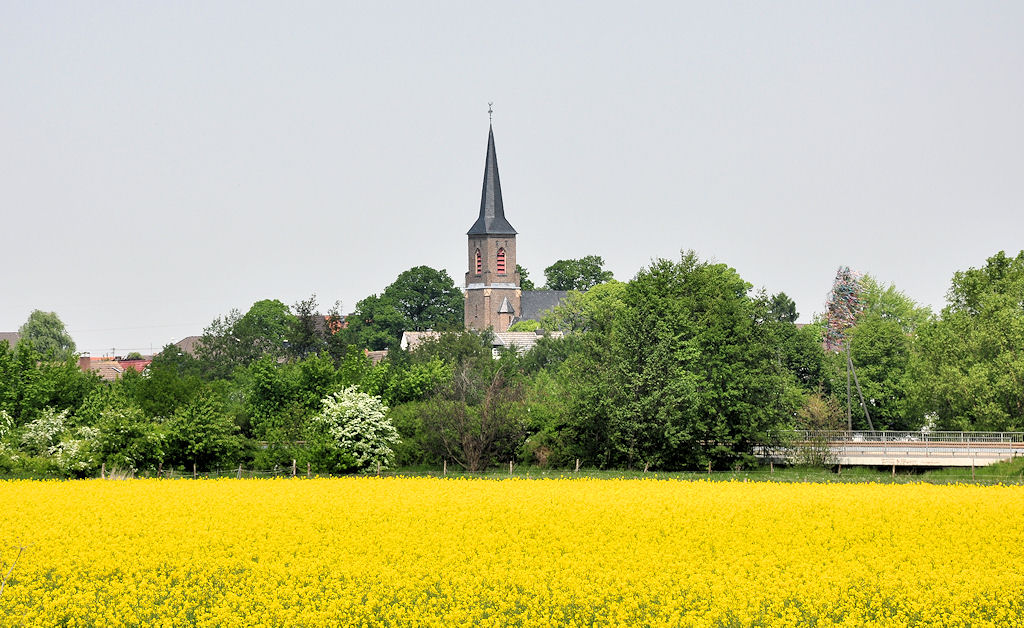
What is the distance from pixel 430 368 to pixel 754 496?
3724 centimetres


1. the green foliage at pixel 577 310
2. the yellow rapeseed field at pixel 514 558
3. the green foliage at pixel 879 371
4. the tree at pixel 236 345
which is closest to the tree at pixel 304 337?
the tree at pixel 236 345

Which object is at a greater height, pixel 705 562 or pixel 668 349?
pixel 668 349

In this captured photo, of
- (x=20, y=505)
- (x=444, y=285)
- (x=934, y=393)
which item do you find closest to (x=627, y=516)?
(x=20, y=505)

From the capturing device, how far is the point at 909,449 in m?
57.6

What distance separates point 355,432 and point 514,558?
29.6 meters

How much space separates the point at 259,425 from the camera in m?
59.4

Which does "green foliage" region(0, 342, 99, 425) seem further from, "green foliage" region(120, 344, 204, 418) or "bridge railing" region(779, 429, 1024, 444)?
"bridge railing" region(779, 429, 1024, 444)

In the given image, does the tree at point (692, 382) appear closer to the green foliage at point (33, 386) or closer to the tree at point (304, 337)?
the green foliage at point (33, 386)

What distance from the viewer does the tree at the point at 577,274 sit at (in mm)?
176125

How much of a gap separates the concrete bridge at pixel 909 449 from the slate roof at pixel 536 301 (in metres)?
110

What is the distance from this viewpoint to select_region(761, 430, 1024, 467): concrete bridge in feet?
181

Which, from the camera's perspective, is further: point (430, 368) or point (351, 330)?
point (351, 330)

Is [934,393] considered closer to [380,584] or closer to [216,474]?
[216,474]

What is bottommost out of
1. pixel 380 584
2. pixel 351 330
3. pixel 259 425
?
pixel 380 584
